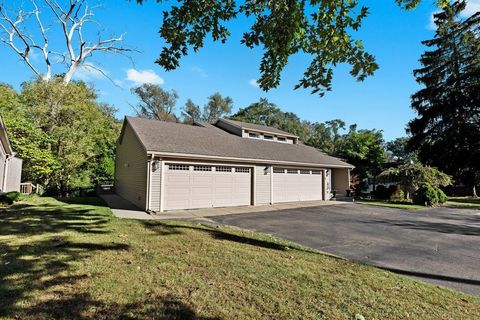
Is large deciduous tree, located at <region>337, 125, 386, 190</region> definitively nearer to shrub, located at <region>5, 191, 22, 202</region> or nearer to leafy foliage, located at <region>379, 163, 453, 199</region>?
leafy foliage, located at <region>379, 163, 453, 199</region>

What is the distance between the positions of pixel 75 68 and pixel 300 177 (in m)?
22.4

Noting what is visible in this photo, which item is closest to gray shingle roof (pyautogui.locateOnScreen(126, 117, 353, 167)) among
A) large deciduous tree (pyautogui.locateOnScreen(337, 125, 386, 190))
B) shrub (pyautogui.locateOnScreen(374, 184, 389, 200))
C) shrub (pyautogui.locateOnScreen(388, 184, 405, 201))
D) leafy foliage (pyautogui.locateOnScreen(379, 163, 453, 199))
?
leafy foliage (pyautogui.locateOnScreen(379, 163, 453, 199))

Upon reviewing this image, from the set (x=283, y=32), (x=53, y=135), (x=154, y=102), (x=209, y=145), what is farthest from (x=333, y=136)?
(x=283, y=32)

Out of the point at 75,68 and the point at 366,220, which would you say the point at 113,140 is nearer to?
the point at 75,68

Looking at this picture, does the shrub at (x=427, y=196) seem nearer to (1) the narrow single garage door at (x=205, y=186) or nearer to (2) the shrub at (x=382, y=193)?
(2) the shrub at (x=382, y=193)

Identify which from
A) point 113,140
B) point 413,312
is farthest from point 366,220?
point 113,140

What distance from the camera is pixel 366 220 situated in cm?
1086

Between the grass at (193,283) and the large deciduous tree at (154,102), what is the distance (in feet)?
121

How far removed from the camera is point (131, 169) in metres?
14.0

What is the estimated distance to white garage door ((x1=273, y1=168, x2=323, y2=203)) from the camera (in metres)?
15.7

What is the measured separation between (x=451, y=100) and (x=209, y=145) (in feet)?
95.3

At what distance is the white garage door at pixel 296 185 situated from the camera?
15.7m

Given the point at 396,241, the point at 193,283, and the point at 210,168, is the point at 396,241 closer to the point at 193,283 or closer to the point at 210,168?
the point at 193,283

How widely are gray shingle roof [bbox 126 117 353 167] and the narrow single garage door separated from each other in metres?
0.81
